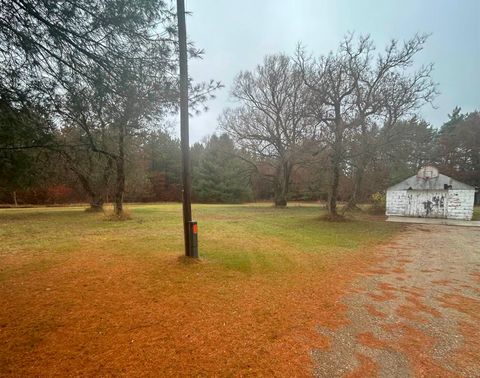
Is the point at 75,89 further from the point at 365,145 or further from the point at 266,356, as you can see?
the point at 365,145

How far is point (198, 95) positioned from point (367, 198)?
69.2ft

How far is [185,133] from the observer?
542 centimetres

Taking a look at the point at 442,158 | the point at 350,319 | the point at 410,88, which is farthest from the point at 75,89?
the point at 442,158

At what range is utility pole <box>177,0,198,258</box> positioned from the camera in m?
4.86

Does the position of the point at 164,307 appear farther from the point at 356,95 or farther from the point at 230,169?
the point at 230,169

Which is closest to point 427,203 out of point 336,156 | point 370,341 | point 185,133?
point 336,156

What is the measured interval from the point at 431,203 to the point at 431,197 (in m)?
0.40

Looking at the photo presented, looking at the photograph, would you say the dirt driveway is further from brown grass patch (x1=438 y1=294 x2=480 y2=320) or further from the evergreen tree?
the evergreen tree

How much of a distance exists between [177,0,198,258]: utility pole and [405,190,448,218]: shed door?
1757 cm

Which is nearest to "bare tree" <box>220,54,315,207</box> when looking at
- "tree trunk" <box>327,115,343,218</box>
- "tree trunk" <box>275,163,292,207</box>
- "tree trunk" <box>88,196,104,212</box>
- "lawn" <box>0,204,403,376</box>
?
"tree trunk" <box>275,163,292,207</box>

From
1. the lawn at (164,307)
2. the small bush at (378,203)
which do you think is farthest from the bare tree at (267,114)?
the lawn at (164,307)

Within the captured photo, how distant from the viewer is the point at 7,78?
328 centimetres

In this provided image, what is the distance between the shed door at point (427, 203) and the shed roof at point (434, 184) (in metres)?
0.29

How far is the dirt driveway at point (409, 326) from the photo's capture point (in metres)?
2.47
